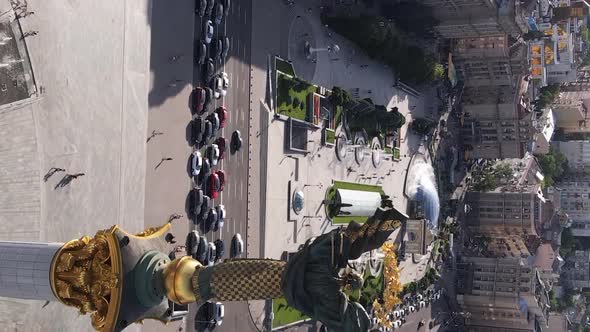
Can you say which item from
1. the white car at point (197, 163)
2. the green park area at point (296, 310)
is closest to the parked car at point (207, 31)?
the white car at point (197, 163)

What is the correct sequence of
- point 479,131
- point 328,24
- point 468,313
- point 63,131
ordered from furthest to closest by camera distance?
point 479,131, point 468,313, point 328,24, point 63,131

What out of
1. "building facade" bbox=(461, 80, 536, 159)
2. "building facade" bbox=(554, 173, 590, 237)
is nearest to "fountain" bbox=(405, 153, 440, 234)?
"building facade" bbox=(461, 80, 536, 159)

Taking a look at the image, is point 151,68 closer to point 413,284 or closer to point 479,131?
point 413,284

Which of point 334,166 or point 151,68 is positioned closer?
point 151,68

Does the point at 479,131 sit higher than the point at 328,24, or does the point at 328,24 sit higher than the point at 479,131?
the point at 328,24

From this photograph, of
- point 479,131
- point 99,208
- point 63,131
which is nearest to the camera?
point 63,131

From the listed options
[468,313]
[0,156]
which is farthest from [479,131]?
[0,156]

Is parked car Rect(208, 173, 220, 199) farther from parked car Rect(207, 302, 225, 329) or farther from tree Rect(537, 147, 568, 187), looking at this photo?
tree Rect(537, 147, 568, 187)

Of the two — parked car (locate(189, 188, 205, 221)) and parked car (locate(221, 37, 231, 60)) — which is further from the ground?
parked car (locate(221, 37, 231, 60))
